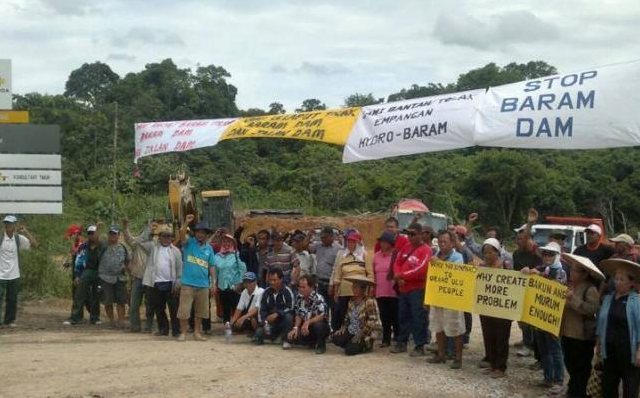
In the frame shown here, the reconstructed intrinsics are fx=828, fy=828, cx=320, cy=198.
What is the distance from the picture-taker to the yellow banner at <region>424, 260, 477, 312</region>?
1009 cm

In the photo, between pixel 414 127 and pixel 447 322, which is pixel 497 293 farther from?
pixel 414 127

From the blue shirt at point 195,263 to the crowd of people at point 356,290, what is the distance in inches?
0.6

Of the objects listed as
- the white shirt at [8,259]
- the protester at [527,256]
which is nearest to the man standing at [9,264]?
the white shirt at [8,259]

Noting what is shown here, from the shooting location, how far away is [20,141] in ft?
48.8

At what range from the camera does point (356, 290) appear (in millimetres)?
11180

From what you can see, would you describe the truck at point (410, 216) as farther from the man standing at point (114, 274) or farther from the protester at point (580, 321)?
the protester at point (580, 321)

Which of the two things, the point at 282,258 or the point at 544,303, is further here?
the point at 282,258

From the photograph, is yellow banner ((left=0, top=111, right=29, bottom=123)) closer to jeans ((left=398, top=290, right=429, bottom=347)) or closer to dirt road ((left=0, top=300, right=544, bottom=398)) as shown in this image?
dirt road ((left=0, top=300, right=544, bottom=398))

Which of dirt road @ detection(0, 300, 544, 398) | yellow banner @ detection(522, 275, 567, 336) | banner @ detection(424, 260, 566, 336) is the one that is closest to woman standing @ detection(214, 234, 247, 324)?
dirt road @ detection(0, 300, 544, 398)

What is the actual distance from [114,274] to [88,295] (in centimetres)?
97

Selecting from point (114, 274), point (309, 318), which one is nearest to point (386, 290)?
point (309, 318)

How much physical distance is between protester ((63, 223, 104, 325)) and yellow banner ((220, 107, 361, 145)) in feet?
11.3

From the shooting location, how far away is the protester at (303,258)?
12.4 m

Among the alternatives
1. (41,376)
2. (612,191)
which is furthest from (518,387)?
(612,191)
